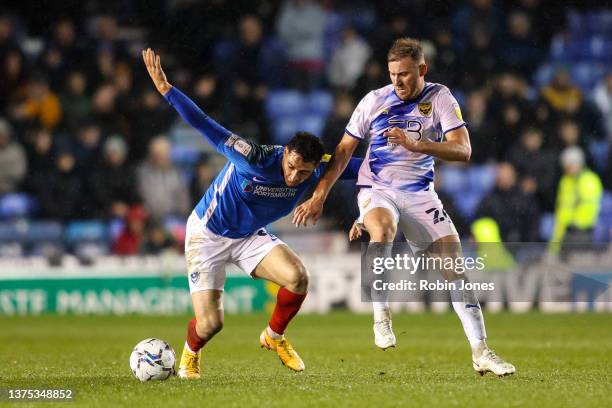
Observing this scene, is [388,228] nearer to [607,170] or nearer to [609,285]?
[609,285]

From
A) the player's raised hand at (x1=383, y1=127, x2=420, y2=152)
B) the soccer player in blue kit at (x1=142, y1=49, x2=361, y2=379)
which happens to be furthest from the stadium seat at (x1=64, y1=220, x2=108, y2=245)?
the player's raised hand at (x1=383, y1=127, x2=420, y2=152)

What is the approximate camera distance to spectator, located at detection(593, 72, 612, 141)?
1855cm

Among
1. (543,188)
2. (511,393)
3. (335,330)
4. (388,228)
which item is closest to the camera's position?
(511,393)

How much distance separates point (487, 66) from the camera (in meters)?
18.2

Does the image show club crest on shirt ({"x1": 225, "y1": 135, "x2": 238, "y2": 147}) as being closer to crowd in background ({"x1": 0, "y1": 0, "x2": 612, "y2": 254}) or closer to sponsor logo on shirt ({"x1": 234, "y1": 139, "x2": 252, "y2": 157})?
sponsor logo on shirt ({"x1": 234, "y1": 139, "x2": 252, "y2": 157})

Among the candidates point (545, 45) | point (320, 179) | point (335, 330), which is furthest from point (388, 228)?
point (545, 45)

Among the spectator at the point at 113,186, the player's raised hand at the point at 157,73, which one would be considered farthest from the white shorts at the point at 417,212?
the spectator at the point at 113,186

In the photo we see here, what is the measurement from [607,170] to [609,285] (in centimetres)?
258

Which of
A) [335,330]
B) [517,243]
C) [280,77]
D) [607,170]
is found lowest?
[335,330]

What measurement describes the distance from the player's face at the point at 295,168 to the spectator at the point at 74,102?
10.2 meters

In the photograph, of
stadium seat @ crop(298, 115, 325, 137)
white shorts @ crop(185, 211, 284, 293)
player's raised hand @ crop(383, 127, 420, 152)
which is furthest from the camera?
stadium seat @ crop(298, 115, 325, 137)

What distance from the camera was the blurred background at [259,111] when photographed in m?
16.3

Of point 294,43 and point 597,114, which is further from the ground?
point 294,43

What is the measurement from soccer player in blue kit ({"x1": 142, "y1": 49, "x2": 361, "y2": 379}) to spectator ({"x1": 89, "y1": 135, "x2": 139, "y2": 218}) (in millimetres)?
8014
